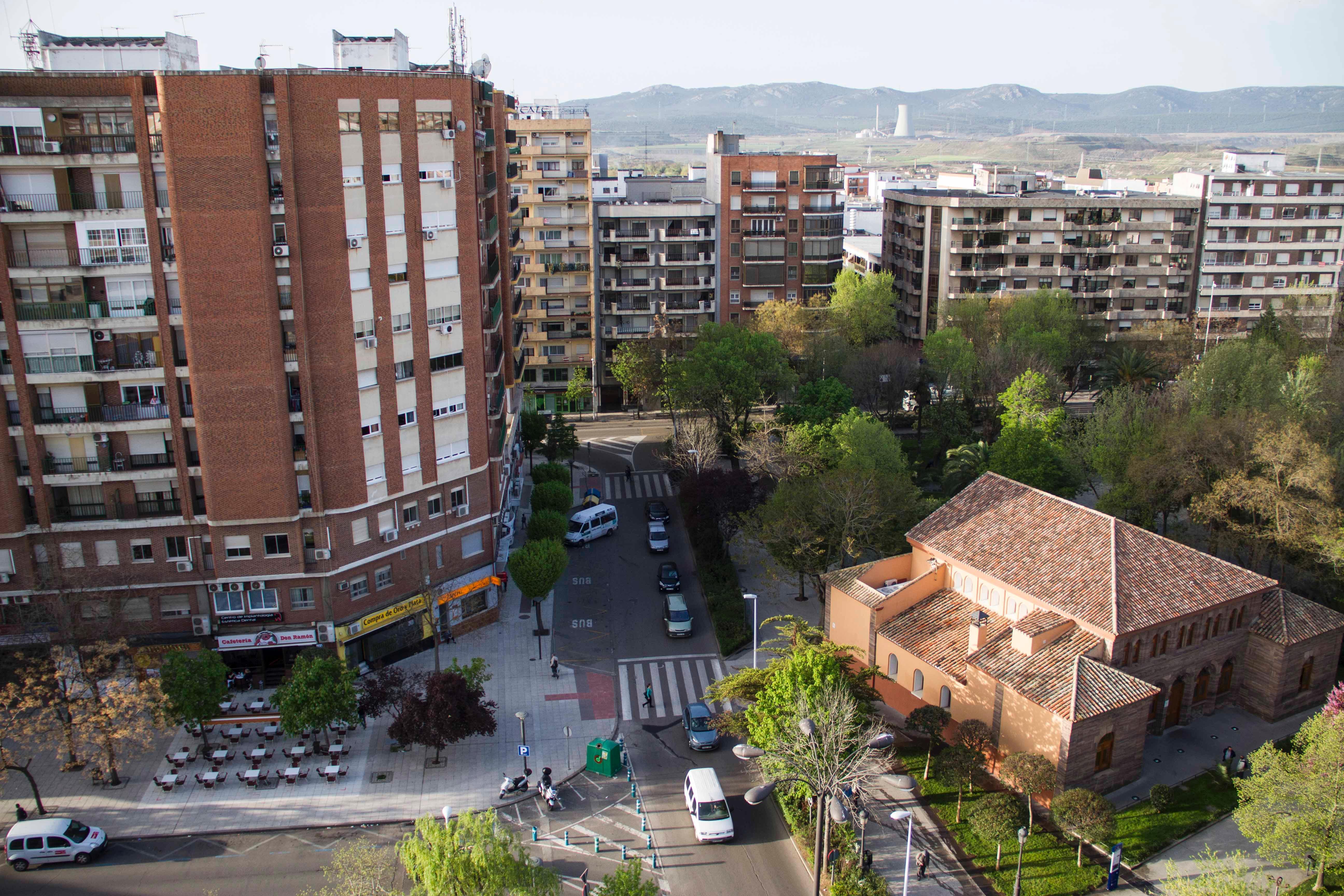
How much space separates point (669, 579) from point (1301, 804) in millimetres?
32248

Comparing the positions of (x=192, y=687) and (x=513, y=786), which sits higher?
(x=192, y=687)

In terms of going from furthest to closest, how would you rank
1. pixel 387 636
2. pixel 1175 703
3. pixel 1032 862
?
1. pixel 387 636
2. pixel 1175 703
3. pixel 1032 862

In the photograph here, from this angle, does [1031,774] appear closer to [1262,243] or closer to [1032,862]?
[1032,862]

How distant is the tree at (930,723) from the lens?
40.6 m

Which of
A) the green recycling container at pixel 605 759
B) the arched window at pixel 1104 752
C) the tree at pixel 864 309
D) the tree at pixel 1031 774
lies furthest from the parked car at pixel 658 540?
the tree at pixel 864 309

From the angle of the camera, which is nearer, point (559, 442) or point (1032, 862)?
point (1032, 862)

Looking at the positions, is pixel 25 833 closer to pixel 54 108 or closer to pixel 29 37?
pixel 54 108

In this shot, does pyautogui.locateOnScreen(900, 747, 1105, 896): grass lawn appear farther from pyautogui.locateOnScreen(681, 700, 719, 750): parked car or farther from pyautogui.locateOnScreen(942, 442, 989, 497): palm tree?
pyautogui.locateOnScreen(942, 442, 989, 497): palm tree

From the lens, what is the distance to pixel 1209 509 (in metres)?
50.9

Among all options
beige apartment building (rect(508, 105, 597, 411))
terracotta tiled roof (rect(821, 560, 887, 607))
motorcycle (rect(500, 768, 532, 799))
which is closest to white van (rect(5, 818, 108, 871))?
motorcycle (rect(500, 768, 532, 799))

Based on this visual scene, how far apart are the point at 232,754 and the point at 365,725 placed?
5.33 meters

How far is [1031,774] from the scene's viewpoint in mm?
36844

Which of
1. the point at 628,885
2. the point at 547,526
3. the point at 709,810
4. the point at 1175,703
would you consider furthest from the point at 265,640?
the point at 1175,703

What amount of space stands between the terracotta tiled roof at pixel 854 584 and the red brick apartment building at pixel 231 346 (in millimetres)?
19873
